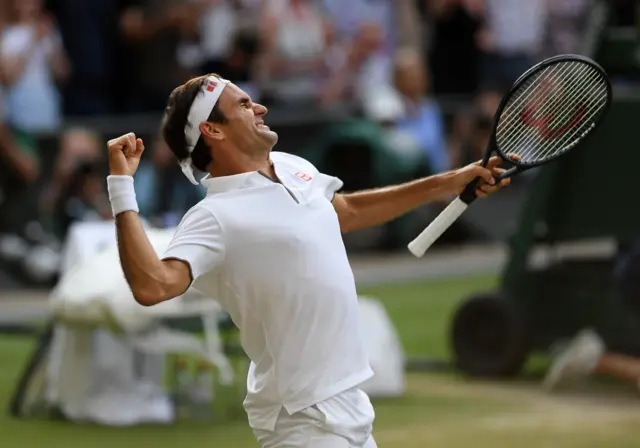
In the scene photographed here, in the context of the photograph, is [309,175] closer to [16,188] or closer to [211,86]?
[211,86]

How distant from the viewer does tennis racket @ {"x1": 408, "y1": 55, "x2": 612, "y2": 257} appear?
5.30 metres

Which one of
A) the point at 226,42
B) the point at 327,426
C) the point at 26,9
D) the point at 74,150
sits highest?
the point at 327,426

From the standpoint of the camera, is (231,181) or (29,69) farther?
(29,69)

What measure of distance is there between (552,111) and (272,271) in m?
1.58

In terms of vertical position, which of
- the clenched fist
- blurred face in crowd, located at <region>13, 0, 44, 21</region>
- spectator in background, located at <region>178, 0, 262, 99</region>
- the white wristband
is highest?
the clenched fist

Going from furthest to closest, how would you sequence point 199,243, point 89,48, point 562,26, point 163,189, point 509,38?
point 562,26 → point 509,38 → point 89,48 → point 163,189 → point 199,243

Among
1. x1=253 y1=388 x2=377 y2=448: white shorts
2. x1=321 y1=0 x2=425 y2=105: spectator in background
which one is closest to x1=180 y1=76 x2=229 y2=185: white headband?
x1=253 y1=388 x2=377 y2=448: white shorts

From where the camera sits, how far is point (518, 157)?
5.38m

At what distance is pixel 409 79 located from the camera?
14.9m

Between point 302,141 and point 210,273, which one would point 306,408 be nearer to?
point 210,273

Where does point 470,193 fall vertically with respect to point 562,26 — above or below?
above

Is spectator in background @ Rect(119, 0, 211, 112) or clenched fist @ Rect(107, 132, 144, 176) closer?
clenched fist @ Rect(107, 132, 144, 176)

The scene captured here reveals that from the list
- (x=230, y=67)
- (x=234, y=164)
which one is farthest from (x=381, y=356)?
(x=230, y=67)

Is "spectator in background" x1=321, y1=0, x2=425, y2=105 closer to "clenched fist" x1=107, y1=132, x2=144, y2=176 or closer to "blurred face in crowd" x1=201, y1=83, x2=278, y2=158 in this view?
"blurred face in crowd" x1=201, y1=83, x2=278, y2=158
